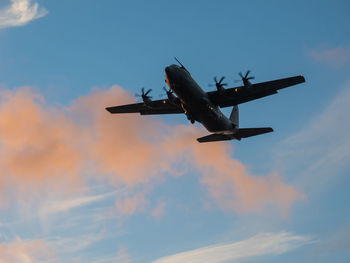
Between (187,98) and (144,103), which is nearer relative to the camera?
(187,98)

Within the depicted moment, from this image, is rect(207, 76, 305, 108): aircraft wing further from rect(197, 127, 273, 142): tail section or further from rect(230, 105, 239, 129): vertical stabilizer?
rect(230, 105, 239, 129): vertical stabilizer

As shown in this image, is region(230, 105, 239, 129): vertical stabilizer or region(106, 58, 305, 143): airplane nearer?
region(106, 58, 305, 143): airplane

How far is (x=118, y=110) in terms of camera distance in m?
62.7


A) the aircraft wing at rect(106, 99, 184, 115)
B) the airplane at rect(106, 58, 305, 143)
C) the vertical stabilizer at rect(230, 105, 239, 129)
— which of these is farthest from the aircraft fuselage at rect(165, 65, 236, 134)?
the vertical stabilizer at rect(230, 105, 239, 129)

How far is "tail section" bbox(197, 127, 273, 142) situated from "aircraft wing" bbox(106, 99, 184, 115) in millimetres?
5017

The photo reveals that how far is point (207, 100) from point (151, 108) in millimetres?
9665

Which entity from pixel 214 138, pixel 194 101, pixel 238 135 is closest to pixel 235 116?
pixel 238 135

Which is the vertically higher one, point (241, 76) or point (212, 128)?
point (241, 76)

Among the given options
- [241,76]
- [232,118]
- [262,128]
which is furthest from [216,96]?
[232,118]

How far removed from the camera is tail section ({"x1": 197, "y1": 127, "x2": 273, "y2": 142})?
58.3 meters

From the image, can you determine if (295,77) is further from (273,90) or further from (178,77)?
(178,77)

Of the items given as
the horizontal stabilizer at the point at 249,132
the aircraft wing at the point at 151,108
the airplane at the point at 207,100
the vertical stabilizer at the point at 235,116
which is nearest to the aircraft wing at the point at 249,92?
the airplane at the point at 207,100

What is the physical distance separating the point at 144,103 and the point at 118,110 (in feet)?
16.9

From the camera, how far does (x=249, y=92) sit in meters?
54.8
